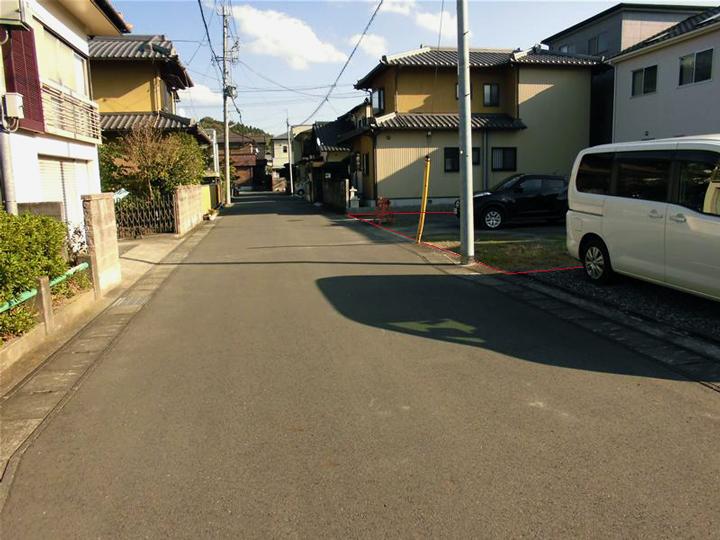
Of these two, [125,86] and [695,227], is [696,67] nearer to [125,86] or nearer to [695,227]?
[695,227]

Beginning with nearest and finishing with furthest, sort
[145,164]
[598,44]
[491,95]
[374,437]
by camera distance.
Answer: [374,437] → [145,164] → [491,95] → [598,44]

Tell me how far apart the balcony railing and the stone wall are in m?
3.28

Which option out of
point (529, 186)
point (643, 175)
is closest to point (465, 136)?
point (643, 175)

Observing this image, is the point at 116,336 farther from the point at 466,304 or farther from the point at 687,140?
the point at 687,140

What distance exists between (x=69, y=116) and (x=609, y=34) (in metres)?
27.9

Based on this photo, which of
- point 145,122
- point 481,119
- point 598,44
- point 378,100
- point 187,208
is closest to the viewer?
point 187,208

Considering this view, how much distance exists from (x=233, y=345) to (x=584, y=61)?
83.4ft

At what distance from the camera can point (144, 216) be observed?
56.0ft

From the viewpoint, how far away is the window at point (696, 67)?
18109 millimetres

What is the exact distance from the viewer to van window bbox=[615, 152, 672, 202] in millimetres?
6836

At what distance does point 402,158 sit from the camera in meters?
26.1

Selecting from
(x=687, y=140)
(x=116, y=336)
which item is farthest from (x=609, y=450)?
(x=116, y=336)

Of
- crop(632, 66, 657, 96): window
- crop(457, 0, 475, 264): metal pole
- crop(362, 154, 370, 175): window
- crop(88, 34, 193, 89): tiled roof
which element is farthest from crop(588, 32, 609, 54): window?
crop(457, 0, 475, 264): metal pole

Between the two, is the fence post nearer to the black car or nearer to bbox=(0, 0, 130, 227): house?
bbox=(0, 0, 130, 227): house
